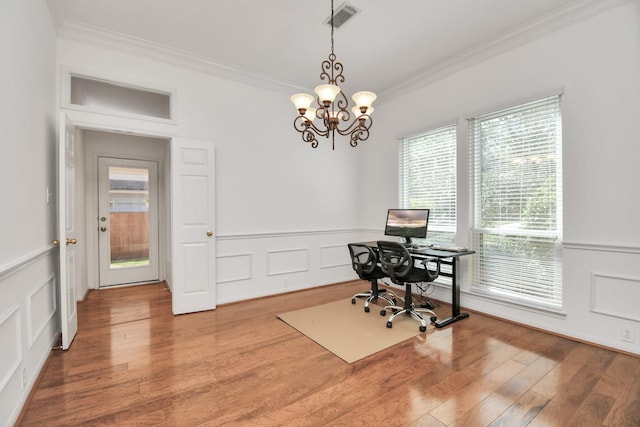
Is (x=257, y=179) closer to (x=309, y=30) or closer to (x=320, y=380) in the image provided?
(x=309, y=30)

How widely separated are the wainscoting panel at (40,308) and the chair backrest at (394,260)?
2904mm

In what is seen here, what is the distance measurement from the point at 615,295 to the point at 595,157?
123cm

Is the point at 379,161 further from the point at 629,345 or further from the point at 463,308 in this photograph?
the point at 629,345

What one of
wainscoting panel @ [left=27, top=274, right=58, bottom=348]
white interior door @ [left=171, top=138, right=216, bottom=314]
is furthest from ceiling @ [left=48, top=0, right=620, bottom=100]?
wainscoting panel @ [left=27, top=274, right=58, bottom=348]

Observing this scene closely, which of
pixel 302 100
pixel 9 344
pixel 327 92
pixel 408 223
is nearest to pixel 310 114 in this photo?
pixel 302 100

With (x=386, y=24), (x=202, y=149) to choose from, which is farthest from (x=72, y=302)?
(x=386, y=24)

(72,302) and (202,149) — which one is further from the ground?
(202,149)

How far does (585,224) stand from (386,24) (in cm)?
273

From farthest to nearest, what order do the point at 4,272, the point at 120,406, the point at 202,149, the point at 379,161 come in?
the point at 379,161, the point at 202,149, the point at 120,406, the point at 4,272

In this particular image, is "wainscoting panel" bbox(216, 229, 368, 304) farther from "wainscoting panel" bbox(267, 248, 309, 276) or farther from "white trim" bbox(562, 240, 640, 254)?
"white trim" bbox(562, 240, 640, 254)

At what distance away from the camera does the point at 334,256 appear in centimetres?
500

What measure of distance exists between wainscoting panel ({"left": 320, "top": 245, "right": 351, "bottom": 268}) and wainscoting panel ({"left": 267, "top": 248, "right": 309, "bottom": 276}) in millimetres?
311

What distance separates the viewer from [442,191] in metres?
3.98

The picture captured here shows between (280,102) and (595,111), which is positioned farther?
(280,102)
